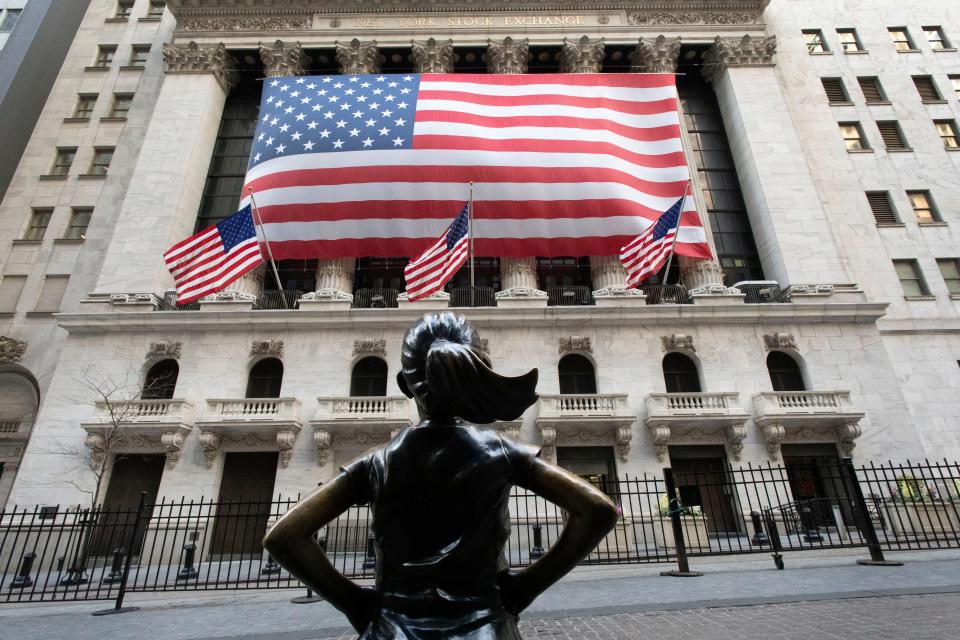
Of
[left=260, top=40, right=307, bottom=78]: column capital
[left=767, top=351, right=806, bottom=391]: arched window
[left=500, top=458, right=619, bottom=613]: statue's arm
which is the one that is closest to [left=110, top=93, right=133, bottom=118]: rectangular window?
[left=260, top=40, right=307, bottom=78]: column capital

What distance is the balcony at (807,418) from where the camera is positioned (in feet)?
62.6

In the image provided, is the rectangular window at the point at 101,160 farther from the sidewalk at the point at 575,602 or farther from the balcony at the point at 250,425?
the sidewalk at the point at 575,602

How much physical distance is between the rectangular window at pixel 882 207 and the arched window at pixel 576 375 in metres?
18.1

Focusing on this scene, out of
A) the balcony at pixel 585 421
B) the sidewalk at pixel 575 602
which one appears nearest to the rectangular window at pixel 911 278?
the balcony at pixel 585 421

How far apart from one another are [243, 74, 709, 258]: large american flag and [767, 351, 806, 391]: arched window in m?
6.07

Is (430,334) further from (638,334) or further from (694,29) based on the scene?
(694,29)

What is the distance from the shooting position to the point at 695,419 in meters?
19.0

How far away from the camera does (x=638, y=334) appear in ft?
70.7

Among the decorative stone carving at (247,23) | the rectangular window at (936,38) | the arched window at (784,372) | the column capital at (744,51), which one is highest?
the decorative stone carving at (247,23)

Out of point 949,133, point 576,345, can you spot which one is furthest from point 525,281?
point 949,133

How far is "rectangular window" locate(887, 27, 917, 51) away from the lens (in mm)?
30419

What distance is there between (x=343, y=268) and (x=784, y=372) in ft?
66.8

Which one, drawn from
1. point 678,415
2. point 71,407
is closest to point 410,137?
point 678,415

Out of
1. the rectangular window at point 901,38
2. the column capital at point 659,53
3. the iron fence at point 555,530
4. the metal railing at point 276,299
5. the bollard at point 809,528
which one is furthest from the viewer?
the rectangular window at point 901,38
